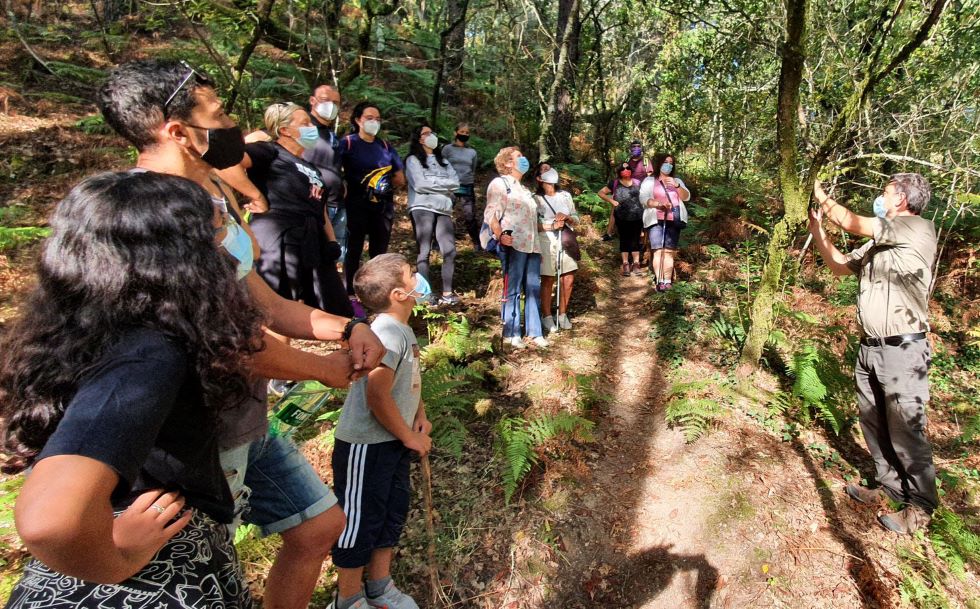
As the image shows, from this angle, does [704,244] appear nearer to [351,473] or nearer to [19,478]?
[351,473]

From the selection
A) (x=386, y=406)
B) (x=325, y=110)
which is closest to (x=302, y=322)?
(x=386, y=406)

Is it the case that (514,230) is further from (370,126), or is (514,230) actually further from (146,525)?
(146,525)

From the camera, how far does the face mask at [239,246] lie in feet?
6.59

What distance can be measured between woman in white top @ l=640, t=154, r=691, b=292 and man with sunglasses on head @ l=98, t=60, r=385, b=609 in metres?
5.95

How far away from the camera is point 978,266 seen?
7508mm

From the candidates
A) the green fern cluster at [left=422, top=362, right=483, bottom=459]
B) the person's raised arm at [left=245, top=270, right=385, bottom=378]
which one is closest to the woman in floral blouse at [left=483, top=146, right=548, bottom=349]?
the green fern cluster at [left=422, top=362, right=483, bottom=459]

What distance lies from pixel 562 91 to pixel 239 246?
9.57 m

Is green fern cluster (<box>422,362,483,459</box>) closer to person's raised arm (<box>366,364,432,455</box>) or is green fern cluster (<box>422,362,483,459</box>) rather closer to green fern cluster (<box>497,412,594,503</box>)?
green fern cluster (<box>497,412,594,503</box>)

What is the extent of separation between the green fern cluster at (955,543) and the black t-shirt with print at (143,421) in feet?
15.0

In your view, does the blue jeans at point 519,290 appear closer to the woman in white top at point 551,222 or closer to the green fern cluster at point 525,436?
the woman in white top at point 551,222

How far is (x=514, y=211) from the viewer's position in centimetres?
533

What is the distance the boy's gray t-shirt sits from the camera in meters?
2.51

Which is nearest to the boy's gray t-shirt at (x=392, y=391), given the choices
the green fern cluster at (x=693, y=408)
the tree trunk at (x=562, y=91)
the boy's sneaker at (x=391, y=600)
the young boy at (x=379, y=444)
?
the young boy at (x=379, y=444)

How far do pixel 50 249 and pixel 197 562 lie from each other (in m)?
0.92
